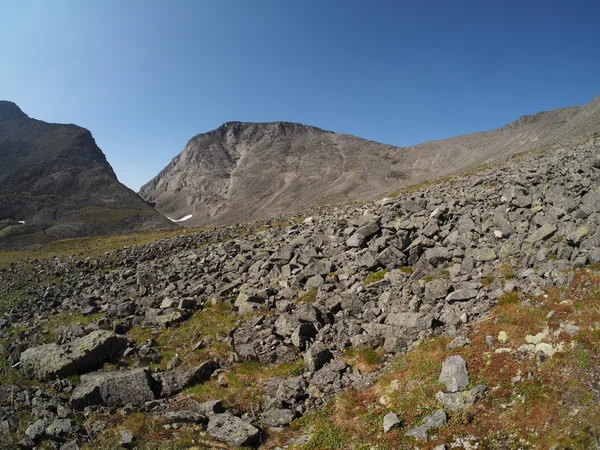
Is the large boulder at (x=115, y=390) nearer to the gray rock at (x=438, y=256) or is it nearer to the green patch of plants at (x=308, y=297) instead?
the green patch of plants at (x=308, y=297)

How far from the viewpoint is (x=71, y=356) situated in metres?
14.1

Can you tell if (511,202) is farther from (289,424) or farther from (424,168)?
(424,168)

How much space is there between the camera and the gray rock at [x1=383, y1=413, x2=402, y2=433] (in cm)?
846

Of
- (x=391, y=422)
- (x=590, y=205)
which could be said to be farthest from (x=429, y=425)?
(x=590, y=205)

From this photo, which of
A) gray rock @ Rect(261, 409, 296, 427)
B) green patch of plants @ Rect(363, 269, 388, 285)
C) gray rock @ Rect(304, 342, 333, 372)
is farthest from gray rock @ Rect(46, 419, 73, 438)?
green patch of plants @ Rect(363, 269, 388, 285)

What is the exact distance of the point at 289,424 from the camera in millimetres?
10109

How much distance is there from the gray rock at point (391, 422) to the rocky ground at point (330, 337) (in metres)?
0.04

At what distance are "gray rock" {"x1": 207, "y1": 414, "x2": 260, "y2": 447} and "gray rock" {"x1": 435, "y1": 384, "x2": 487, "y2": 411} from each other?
5429 mm

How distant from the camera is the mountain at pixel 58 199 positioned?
122 metres

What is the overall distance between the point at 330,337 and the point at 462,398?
6431 millimetres

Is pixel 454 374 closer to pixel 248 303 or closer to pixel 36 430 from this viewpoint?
pixel 248 303

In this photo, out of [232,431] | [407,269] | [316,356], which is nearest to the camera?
[232,431]

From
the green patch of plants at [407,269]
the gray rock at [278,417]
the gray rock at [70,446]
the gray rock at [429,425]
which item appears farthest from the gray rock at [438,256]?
the gray rock at [70,446]

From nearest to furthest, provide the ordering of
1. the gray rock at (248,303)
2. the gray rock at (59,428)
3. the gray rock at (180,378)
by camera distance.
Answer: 1. the gray rock at (59,428)
2. the gray rock at (180,378)
3. the gray rock at (248,303)
